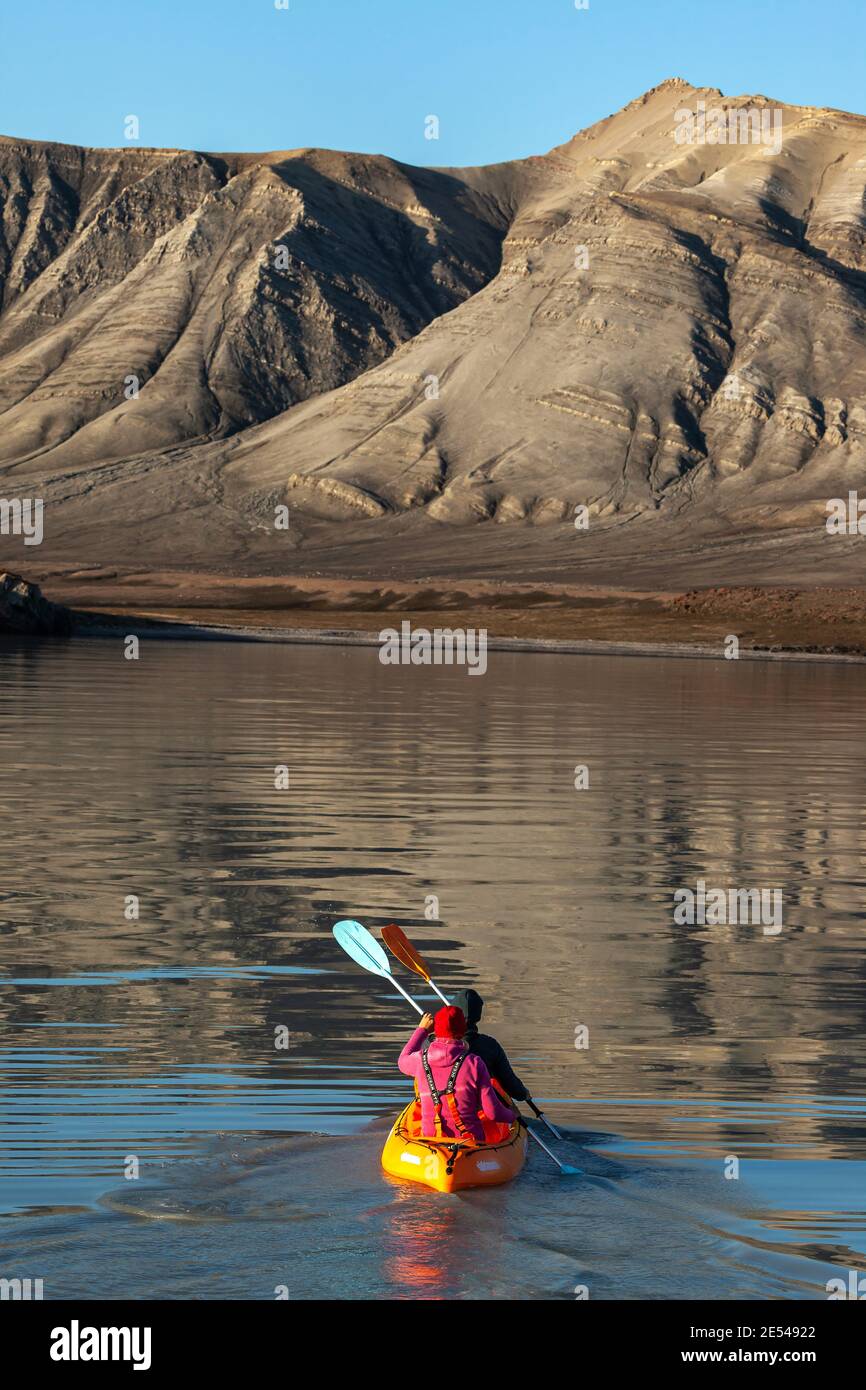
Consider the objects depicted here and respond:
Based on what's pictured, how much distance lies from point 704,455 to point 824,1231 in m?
186

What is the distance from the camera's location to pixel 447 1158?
13.5 m

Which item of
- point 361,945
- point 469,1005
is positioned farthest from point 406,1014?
point 469,1005

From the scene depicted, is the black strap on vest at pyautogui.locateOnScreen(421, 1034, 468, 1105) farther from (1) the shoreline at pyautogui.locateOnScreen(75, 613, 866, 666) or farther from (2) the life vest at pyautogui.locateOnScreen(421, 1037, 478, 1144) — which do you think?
(1) the shoreline at pyautogui.locateOnScreen(75, 613, 866, 666)

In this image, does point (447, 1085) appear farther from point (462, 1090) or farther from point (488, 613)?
point (488, 613)

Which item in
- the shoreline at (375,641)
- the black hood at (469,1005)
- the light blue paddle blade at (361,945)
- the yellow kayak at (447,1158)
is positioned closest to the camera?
the yellow kayak at (447,1158)

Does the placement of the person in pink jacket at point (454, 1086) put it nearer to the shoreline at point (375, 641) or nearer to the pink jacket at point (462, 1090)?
the pink jacket at point (462, 1090)

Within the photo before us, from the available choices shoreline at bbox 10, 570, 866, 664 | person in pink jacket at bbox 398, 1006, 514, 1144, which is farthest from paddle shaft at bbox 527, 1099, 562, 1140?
shoreline at bbox 10, 570, 866, 664

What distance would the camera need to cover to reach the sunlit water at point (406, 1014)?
12.4m

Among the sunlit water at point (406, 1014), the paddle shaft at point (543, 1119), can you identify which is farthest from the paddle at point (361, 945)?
the paddle shaft at point (543, 1119)

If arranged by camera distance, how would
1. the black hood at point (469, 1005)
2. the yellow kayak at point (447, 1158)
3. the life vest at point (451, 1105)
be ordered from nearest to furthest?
the yellow kayak at point (447, 1158) < the life vest at point (451, 1105) < the black hood at point (469, 1005)

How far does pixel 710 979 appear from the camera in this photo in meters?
21.2

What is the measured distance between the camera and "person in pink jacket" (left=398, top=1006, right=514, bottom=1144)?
13.8 metres

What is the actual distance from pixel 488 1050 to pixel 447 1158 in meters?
1.10

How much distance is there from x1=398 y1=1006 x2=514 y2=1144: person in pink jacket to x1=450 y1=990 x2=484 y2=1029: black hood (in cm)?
19
